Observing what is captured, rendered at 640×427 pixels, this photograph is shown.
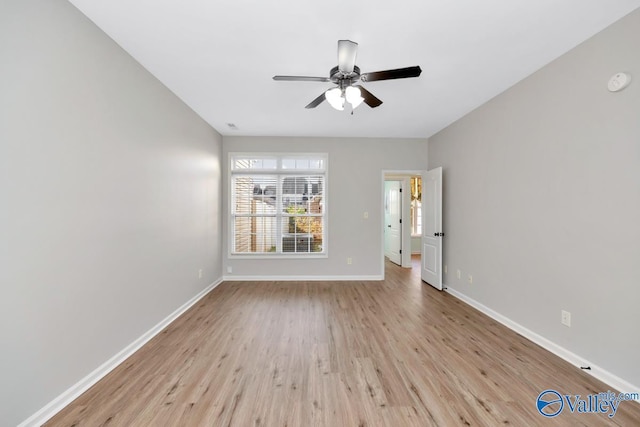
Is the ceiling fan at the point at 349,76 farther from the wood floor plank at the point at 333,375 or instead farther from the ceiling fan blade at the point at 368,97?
the wood floor plank at the point at 333,375

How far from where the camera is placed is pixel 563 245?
2.35 metres

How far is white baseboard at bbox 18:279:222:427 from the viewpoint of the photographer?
1570 millimetres

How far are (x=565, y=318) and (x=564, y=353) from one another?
0.30m

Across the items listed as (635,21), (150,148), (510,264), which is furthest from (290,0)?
(510,264)

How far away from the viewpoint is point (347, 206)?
4.95 m

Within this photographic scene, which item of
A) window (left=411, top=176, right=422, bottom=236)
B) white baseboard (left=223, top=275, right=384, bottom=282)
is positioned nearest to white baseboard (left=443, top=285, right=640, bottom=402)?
white baseboard (left=223, top=275, right=384, bottom=282)

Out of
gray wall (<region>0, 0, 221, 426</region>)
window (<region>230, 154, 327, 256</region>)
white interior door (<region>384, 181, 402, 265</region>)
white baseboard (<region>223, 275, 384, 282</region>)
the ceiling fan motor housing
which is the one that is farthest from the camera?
white interior door (<region>384, 181, 402, 265</region>)

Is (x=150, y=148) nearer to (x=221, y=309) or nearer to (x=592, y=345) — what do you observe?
(x=221, y=309)

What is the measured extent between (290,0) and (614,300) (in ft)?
10.4

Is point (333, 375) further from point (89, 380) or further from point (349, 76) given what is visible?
point (349, 76)

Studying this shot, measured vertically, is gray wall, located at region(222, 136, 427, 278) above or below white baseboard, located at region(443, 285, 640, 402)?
above

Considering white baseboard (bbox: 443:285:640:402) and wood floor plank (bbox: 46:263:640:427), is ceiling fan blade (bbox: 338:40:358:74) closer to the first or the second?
wood floor plank (bbox: 46:263:640:427)

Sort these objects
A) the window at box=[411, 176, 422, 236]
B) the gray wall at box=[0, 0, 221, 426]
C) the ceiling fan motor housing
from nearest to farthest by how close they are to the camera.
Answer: the gray wall at box=[0, 0, 221, 426], the ceiling fan motor housing, the window at box=[411, 176, 422, 236]

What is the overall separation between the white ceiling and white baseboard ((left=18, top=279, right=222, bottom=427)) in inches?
104
